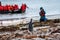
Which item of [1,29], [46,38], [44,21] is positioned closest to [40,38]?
[46,38]

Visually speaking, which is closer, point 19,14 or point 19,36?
point 19,36

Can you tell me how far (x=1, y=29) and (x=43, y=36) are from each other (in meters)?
4.94

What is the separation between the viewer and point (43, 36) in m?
15.0

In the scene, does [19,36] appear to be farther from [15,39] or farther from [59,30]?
[59,30]

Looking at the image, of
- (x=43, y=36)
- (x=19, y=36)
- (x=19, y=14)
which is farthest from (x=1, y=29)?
(x=19, y=14)

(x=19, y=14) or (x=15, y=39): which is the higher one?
(x=15, y=39)

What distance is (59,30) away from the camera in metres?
16.6

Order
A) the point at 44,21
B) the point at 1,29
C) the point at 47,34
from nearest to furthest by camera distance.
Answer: the point at 47,34
the point at 1,29
the point at 44,21

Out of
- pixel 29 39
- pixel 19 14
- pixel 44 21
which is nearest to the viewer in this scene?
pixel 29 39

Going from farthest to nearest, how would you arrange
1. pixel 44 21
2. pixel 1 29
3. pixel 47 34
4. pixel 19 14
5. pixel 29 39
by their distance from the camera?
pixel 19 14
pixel 44 21
pixel 1 29
pixel 47 34
pixel 29 39

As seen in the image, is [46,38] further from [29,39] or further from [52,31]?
[52,31]

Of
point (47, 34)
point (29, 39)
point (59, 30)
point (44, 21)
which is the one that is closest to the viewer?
point (29, 39)

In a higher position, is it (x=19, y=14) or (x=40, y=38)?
(x=40, y=38)

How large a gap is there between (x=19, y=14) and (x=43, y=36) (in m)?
27.7
